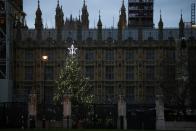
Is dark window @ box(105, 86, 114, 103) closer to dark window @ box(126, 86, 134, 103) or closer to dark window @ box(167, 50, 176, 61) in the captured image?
dark window @ box(126, 86, 134, 103)

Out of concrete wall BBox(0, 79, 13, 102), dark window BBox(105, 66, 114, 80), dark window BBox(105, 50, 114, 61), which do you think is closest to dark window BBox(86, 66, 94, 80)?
dark window BBox(105, 66, 114, 80)

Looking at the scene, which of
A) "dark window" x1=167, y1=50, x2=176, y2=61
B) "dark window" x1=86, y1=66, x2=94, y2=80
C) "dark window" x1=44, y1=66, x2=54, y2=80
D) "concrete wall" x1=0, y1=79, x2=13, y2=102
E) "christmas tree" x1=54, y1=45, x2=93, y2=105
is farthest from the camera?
"dark window" x1=44, y1=66, x2=54, y2=80

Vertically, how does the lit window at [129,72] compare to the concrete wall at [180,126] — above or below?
above

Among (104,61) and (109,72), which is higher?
(104,61)

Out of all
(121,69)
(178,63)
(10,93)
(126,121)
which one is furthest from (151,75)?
(126,121)

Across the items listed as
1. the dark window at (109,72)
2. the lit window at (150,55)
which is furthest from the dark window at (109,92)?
the lit window at (150,55)

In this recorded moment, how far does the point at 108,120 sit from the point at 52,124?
4453mm

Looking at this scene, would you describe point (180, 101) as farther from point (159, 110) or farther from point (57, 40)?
point (57, 40)

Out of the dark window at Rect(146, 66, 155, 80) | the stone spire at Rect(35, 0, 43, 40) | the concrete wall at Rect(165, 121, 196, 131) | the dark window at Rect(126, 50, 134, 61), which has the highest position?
the stone spire at Rect(35, 0, 43, 40)

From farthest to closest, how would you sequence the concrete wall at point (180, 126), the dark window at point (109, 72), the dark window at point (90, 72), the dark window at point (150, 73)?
the dark window at point (90, 72) → the dark window at point (109, 72) → the dark window at point (150, 73) → the concrete wall at point (180, 126)

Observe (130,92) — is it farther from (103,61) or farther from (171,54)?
(171,54)

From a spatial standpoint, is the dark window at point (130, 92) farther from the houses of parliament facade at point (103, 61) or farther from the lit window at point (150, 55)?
the lit window at point (150, 55)

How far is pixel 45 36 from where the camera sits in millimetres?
80875

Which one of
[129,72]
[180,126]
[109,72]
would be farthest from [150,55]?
[180,126]
